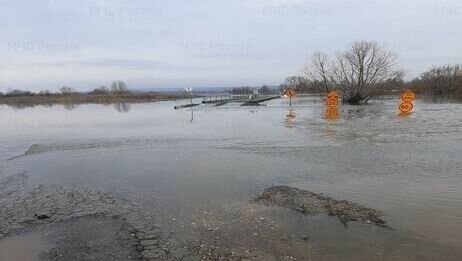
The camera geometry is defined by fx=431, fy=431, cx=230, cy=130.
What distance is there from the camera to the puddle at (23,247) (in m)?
6.05

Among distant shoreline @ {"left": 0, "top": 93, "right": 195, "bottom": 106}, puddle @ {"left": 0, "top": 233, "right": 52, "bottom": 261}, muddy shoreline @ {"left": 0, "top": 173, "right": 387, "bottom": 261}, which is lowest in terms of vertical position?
distant shoreline @ {"left": 0, "top": 93, "right": 195, "bottom": 106}

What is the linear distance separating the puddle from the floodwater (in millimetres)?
1913

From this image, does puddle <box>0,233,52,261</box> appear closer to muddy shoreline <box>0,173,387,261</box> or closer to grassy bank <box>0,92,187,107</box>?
muddy shoreline <box>0,173,387,261</box>

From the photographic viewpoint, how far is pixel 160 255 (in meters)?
5.87

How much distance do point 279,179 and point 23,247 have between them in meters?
5.80

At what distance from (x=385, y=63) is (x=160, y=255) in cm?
5254

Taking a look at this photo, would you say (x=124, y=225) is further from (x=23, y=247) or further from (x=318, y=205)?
(x=318, y=205)

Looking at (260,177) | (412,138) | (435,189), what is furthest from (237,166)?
(412,138)

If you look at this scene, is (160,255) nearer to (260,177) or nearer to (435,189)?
(260,177)

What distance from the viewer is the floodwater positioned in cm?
629

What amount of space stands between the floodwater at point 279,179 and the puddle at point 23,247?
75.3 inches

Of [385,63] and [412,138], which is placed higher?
[385,63]

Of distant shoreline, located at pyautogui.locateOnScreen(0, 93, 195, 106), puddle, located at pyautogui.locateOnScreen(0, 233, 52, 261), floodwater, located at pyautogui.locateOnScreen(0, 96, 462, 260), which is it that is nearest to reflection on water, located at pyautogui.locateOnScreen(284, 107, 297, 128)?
floodwater, located at pyautogui.locateOnScreen(0, 96, 462, 260)

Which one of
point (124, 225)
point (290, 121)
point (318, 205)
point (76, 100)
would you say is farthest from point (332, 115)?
point (76, 100)
